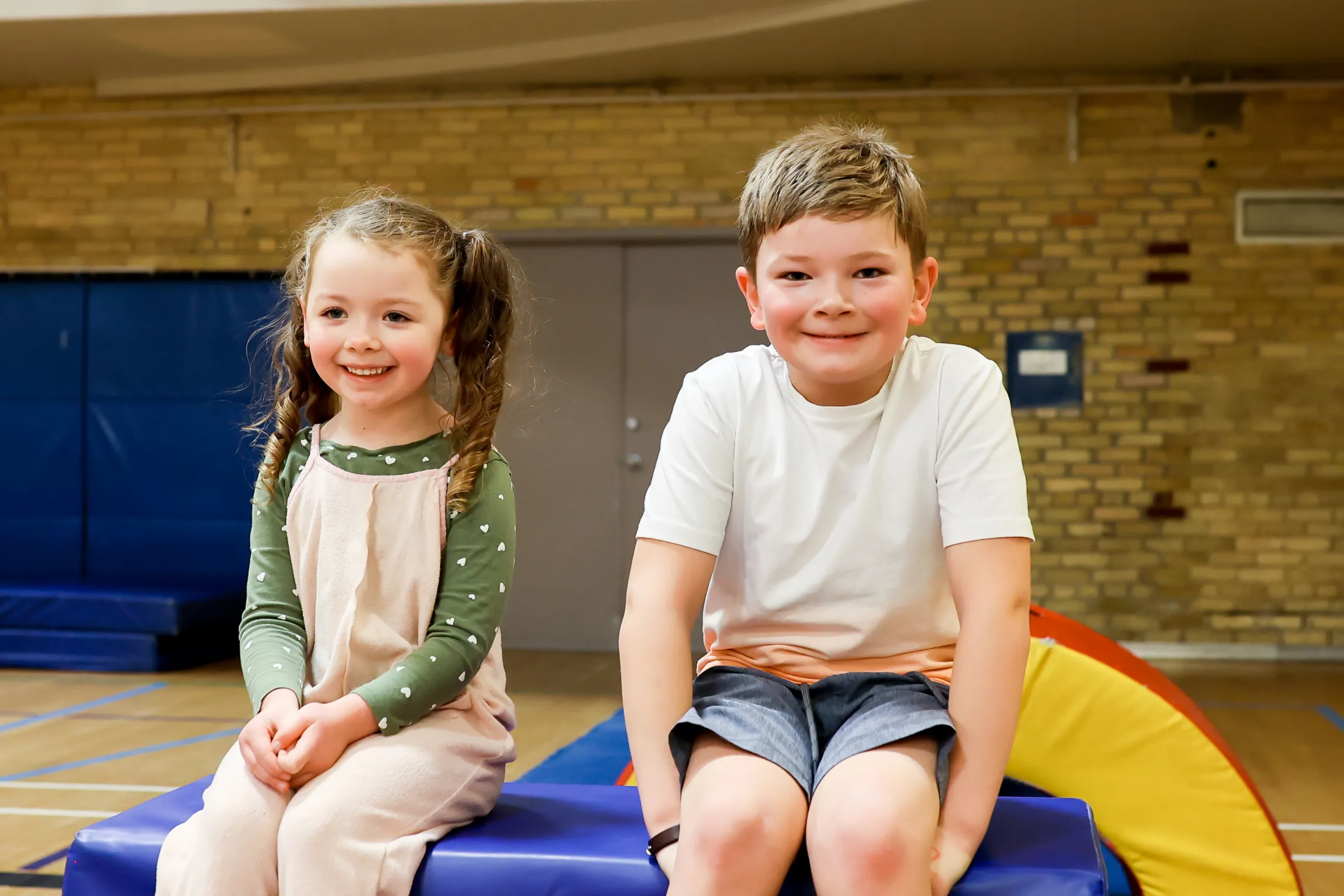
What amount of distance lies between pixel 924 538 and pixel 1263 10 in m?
5.24

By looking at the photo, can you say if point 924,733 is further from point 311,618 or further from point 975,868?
point 311,618

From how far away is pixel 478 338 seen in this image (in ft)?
5.44

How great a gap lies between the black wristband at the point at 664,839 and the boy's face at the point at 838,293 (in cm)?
55

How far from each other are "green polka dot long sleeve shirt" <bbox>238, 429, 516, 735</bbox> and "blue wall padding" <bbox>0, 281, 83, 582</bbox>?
242 inches

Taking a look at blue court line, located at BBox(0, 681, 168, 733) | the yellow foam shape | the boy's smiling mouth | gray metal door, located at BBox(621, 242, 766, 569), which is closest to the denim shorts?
the boy's smiling mouth

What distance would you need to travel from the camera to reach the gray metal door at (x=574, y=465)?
6938mm

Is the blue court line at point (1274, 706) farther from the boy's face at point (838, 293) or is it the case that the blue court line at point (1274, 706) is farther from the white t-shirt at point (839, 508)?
the boy's face at point (838, 293)

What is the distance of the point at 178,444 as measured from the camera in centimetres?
691

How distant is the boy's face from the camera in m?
1.41

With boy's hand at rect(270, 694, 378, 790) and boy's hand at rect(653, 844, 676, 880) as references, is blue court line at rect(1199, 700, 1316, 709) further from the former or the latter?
boy's hand at rect(270, 694, 378, 790)

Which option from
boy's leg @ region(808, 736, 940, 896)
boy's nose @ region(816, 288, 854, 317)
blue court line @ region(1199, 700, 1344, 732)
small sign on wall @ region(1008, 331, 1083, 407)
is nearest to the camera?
boy's leg @ region(808, 736, 940, 896)

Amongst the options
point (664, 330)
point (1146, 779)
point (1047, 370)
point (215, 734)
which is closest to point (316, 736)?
point (1146, 779)

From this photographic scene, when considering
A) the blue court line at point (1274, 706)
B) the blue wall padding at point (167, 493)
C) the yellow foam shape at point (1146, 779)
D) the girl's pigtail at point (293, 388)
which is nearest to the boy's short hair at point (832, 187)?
the girl's pigtail at point (293, 388)

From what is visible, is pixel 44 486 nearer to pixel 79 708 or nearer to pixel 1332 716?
pixel 79 708
